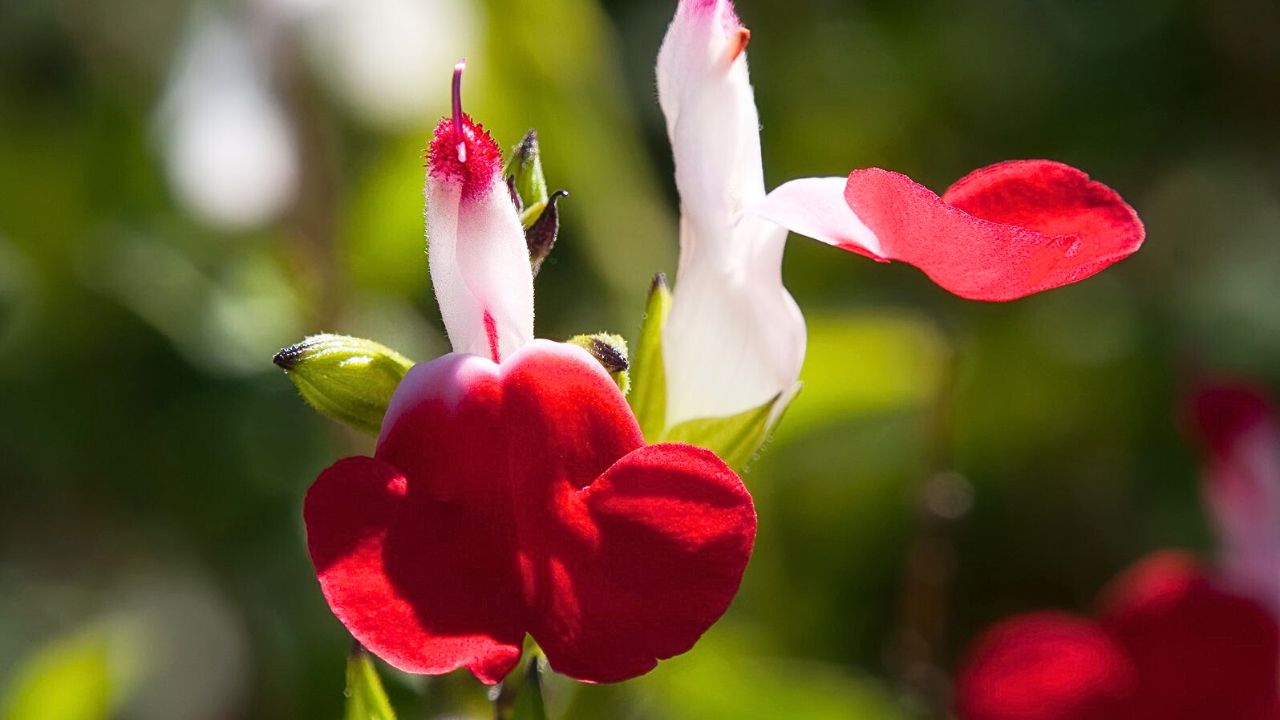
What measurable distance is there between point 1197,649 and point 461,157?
0.55 meters

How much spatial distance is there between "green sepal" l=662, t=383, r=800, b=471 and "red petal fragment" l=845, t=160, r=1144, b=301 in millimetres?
101

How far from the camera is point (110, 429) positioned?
152cm

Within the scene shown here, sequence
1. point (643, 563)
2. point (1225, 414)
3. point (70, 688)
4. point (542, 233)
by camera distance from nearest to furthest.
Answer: point (643, 563) < point (542, 233) < point (70, 688) < point (1225, 414)

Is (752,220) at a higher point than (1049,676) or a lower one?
higher

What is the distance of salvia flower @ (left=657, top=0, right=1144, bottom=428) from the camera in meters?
0.60

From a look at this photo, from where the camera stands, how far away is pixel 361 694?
61 cm

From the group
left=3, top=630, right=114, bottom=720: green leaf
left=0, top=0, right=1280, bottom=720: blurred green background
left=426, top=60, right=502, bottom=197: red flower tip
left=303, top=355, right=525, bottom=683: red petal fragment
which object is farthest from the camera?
left=0, top=0, right=1280, bottom=720: blurred green background

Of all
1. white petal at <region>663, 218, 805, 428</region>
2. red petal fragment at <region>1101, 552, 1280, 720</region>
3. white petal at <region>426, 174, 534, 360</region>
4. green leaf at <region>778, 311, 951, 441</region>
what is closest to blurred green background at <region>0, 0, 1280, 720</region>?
green leaf at <region>778, 311, 951, 441</region>

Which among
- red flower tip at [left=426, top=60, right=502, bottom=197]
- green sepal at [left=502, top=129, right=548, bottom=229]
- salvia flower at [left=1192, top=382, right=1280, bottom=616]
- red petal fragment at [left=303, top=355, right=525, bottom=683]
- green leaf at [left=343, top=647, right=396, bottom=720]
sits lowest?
salvia flower at [left=1192, top=382, right=1280, bottom=616]

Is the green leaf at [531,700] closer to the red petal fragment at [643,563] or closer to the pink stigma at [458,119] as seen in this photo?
the red petal fragment at [643,563]

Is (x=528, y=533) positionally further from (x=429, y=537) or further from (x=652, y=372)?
(x=652, y=372)

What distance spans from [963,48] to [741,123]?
1.20 m

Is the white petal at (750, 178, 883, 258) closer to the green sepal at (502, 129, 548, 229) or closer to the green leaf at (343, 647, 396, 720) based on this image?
the green sepal at (502, 129, 548, 229)

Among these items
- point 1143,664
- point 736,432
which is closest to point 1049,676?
point 1143,664
